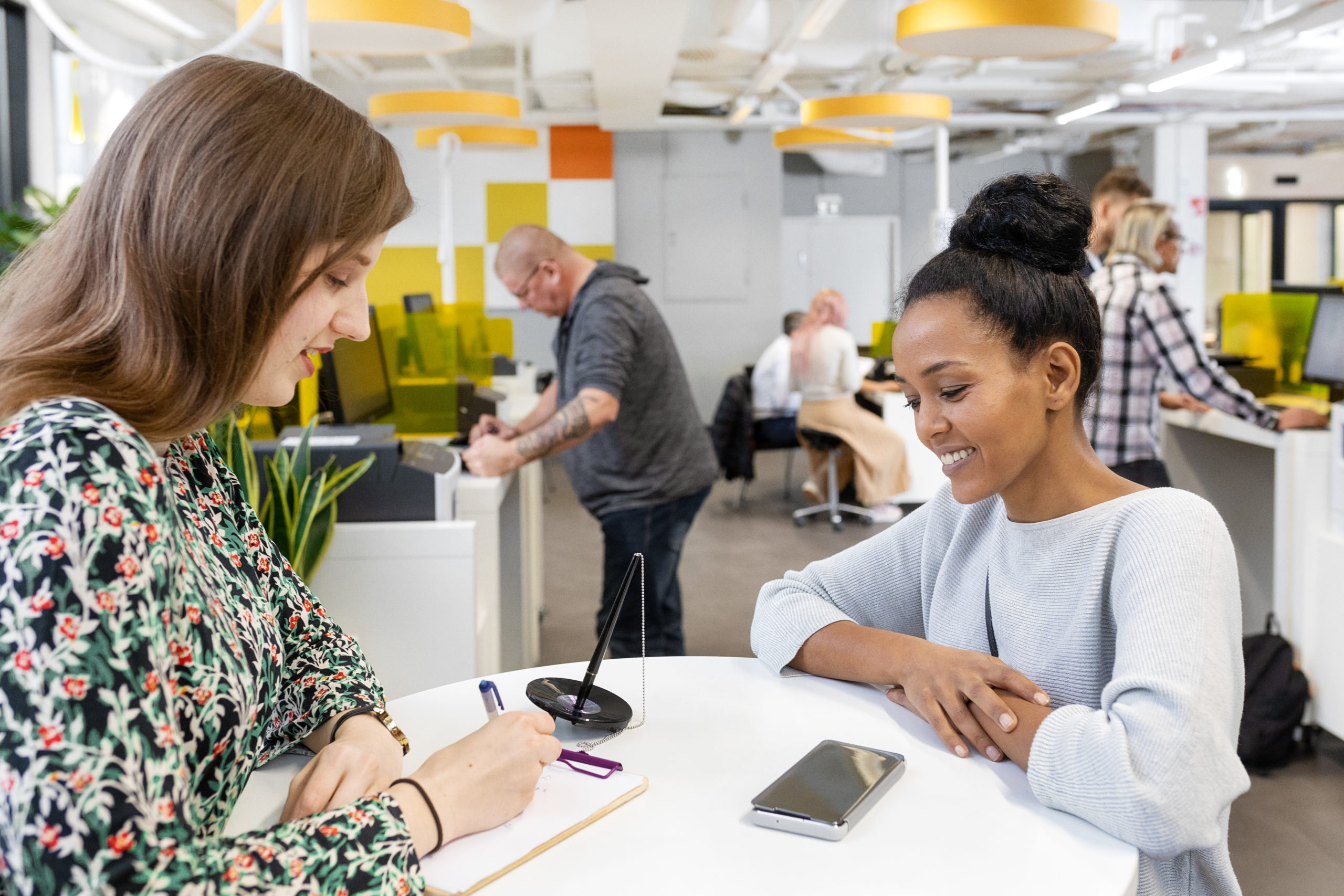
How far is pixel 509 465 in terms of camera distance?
2.90m

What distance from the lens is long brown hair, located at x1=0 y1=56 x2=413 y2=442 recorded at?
2.69 ft

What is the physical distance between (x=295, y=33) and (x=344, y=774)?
5.60 ft

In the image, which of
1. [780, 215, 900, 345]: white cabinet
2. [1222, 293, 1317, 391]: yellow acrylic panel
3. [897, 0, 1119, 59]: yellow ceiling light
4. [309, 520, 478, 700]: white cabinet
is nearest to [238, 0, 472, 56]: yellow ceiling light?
[309, 520, 478, 700]: white cabinet

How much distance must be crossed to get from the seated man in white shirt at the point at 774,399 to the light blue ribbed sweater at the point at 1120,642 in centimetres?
512

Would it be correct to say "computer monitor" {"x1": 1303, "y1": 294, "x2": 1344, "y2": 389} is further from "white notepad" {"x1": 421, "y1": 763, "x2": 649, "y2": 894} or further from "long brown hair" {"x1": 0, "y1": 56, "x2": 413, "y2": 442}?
"long brown hair" {"x1": 0, "y1": 56, "x2": 413, "y2": 442}

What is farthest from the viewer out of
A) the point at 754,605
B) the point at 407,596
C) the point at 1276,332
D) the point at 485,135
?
the point at 485,135

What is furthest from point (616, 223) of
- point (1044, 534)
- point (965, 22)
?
point (1044, 534)

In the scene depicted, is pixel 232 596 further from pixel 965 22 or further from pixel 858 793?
pixel 965 22

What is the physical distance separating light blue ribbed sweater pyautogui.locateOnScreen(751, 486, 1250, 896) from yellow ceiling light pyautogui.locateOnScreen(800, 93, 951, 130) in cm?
313

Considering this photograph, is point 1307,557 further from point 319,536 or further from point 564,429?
point 319,536

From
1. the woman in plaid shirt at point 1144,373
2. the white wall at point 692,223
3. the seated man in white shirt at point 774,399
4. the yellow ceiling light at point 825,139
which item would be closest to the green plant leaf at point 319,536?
the woman in plaid shirt at point 1144,373

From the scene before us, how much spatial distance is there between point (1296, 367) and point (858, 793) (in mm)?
4604

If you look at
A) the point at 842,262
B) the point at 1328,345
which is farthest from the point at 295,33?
the point at 842,262

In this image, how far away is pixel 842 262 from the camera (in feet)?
36.0
